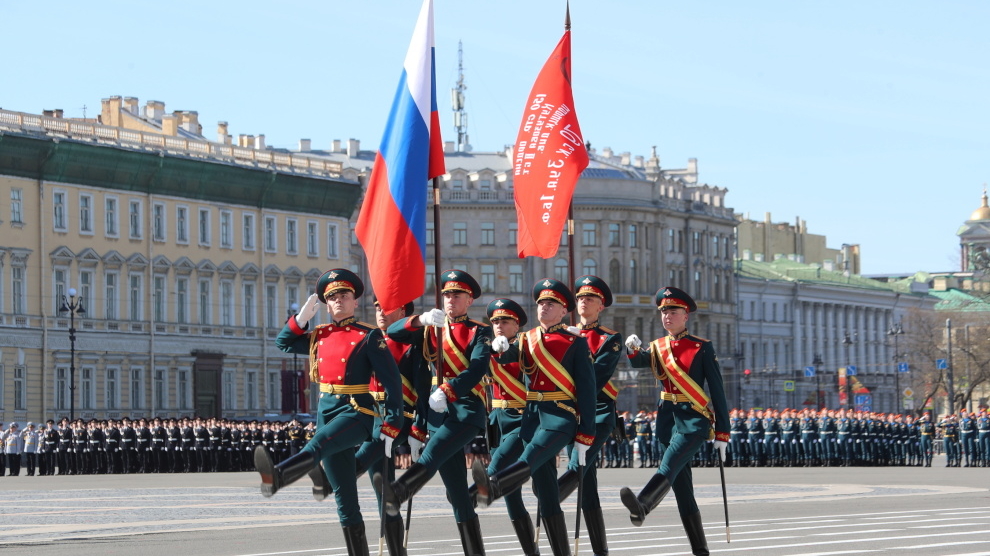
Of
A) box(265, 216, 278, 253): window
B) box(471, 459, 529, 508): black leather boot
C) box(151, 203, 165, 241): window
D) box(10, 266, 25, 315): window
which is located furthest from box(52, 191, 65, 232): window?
box(471, 459, 529, 508): black leather boot

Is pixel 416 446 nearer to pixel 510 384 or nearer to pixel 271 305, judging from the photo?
pixel 510 384

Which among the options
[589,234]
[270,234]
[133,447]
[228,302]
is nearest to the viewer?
[133,447]

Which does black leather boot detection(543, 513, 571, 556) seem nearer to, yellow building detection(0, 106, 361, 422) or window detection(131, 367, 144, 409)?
yellow building detection(0, 106, 361, 422)

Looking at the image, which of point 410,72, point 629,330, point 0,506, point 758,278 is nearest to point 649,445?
point 0,506

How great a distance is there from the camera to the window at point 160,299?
71.4 m

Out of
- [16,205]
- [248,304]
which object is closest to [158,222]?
[248,304]

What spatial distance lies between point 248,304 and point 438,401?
63.3 m

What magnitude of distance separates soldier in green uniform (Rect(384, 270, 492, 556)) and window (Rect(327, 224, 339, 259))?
2591 inches

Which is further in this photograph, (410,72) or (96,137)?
(96,137)

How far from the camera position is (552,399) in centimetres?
1350

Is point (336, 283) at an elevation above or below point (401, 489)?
above

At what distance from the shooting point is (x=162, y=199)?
7038 centimetres

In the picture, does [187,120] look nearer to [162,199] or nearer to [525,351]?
[162,199]

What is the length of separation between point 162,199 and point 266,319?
794 centimetres
